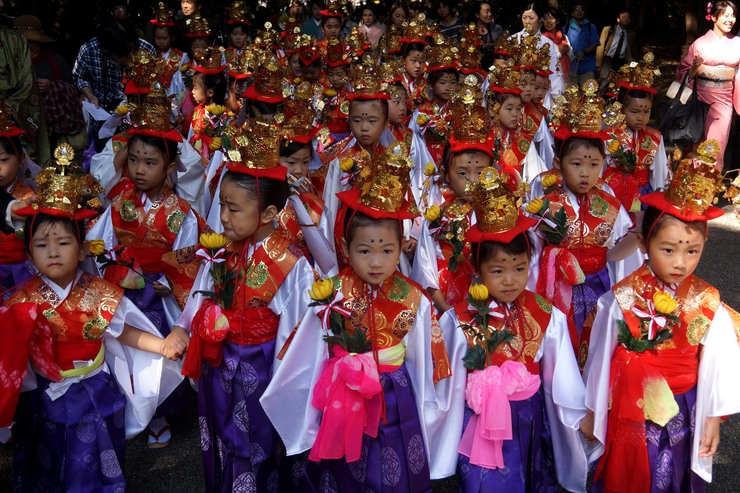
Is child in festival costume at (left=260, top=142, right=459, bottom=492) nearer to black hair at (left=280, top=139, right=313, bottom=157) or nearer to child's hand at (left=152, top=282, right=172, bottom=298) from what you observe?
child's hand at (left=152, top=282, right=172, bottom=298)

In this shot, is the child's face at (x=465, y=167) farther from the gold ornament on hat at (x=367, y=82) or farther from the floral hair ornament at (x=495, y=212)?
the floral hair ornament at (x=495, y=212)

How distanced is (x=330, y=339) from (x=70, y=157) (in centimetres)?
154

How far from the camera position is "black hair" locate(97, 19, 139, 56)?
318 inches

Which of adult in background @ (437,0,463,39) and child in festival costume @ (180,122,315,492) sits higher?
adult in background @ (437,0,463,39)

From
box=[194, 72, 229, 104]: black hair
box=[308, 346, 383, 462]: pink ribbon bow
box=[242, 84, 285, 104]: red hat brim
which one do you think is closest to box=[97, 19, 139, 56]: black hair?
box=[194, 72, 229, 104]: black hair

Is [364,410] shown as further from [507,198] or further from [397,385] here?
[507,198]

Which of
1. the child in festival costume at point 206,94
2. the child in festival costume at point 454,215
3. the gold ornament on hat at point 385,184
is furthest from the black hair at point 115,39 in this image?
the gold ornament on hat at point 385,184

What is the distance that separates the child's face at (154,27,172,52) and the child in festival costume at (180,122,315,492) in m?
5.98

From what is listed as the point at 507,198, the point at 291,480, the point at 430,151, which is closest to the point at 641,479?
the point at 507,198

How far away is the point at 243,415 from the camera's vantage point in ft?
12.6

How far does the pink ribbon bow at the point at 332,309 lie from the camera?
3518mm

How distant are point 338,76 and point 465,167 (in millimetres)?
3833

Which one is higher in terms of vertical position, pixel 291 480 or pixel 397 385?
pixel 397 385

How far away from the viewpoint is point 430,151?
7113 mm
